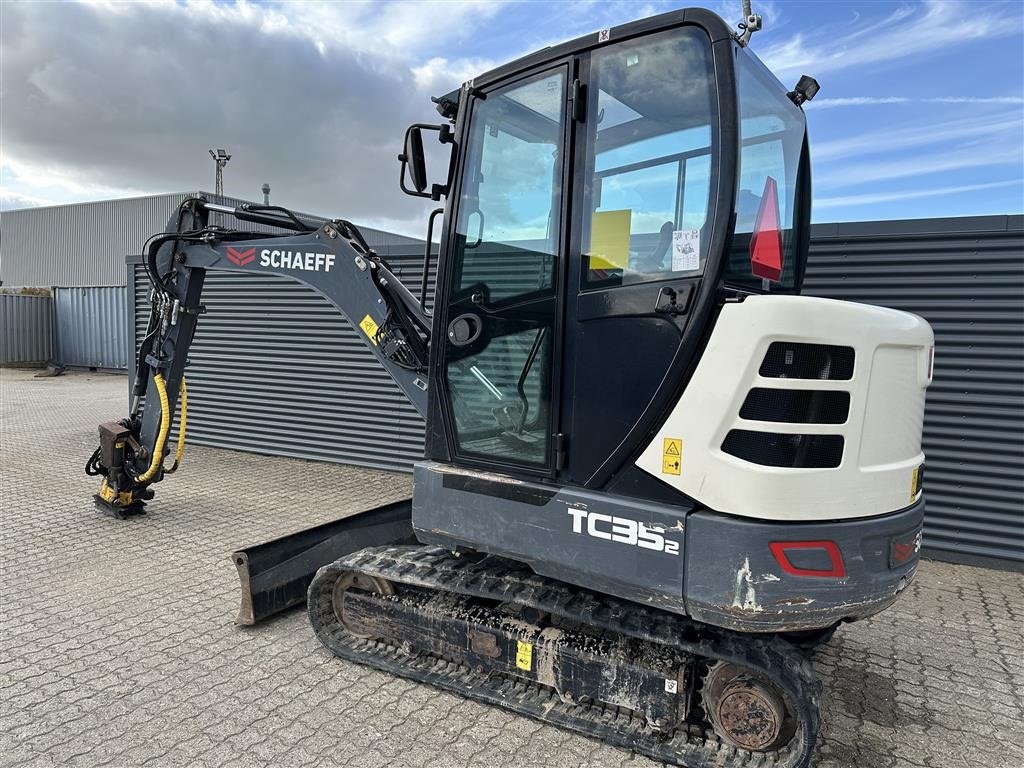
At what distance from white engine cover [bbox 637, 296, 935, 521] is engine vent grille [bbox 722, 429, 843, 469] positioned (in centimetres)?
3

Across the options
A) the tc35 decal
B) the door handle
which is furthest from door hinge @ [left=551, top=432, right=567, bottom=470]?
the door handle

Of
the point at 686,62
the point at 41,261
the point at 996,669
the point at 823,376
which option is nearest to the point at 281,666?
the point at 823,376

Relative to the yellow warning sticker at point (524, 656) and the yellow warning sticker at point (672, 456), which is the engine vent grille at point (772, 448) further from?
the yellow warning sticker at point (524, 656)

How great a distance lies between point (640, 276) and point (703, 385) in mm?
491

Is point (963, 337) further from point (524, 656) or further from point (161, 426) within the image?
point (161, 426)

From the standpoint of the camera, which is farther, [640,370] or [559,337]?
[559,337]

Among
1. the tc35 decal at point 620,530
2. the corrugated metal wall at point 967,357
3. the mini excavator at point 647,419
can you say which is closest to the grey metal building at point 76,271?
the corrugated metal wall at point 967,357

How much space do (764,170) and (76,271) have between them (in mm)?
36672

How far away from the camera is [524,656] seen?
3.05 m

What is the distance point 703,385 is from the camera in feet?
7.98

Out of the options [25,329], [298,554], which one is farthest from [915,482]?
[25,329]

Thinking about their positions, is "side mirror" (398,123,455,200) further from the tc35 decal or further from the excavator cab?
the tc35 decal

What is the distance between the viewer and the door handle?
306 centimetres

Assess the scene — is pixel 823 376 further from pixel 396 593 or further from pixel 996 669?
pixel 996 669
